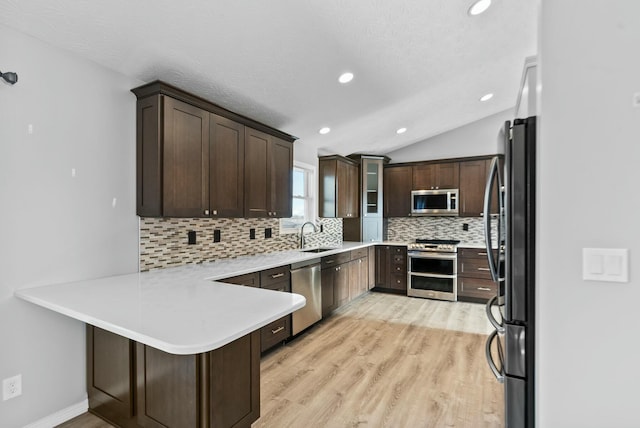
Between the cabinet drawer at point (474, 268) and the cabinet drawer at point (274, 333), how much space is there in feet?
10.2

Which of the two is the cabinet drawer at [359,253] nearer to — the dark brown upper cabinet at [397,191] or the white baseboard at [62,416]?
the dark brown upper cabinet at [397,191]

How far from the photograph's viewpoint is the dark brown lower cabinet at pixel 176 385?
1.57 metres

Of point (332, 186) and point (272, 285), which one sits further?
point (332, 186)

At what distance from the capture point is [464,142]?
582cm

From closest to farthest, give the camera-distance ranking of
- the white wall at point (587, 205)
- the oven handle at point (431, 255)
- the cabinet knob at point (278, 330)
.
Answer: the white wall at point (587, 205) → the cabinet knob at point (278, 330) → the oven handle at point (431, 255)

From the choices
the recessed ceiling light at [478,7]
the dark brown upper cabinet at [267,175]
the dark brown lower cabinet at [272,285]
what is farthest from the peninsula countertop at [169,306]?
the recessed ceiling light at [478,7]

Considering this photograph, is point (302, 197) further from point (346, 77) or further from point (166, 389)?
point (166, 389)

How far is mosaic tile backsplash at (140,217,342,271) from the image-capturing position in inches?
107

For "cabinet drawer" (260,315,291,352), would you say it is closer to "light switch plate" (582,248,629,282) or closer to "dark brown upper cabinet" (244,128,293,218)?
"dark brown upper cabinet" (244,128,293,218)

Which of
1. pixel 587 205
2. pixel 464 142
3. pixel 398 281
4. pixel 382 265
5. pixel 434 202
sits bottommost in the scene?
pixel 398 281

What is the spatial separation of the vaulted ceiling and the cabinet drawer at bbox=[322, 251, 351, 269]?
1.72m

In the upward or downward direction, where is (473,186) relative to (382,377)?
upward

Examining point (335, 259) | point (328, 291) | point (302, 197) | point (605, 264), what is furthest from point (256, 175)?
point (605, 264)

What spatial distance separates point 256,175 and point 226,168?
443mm
